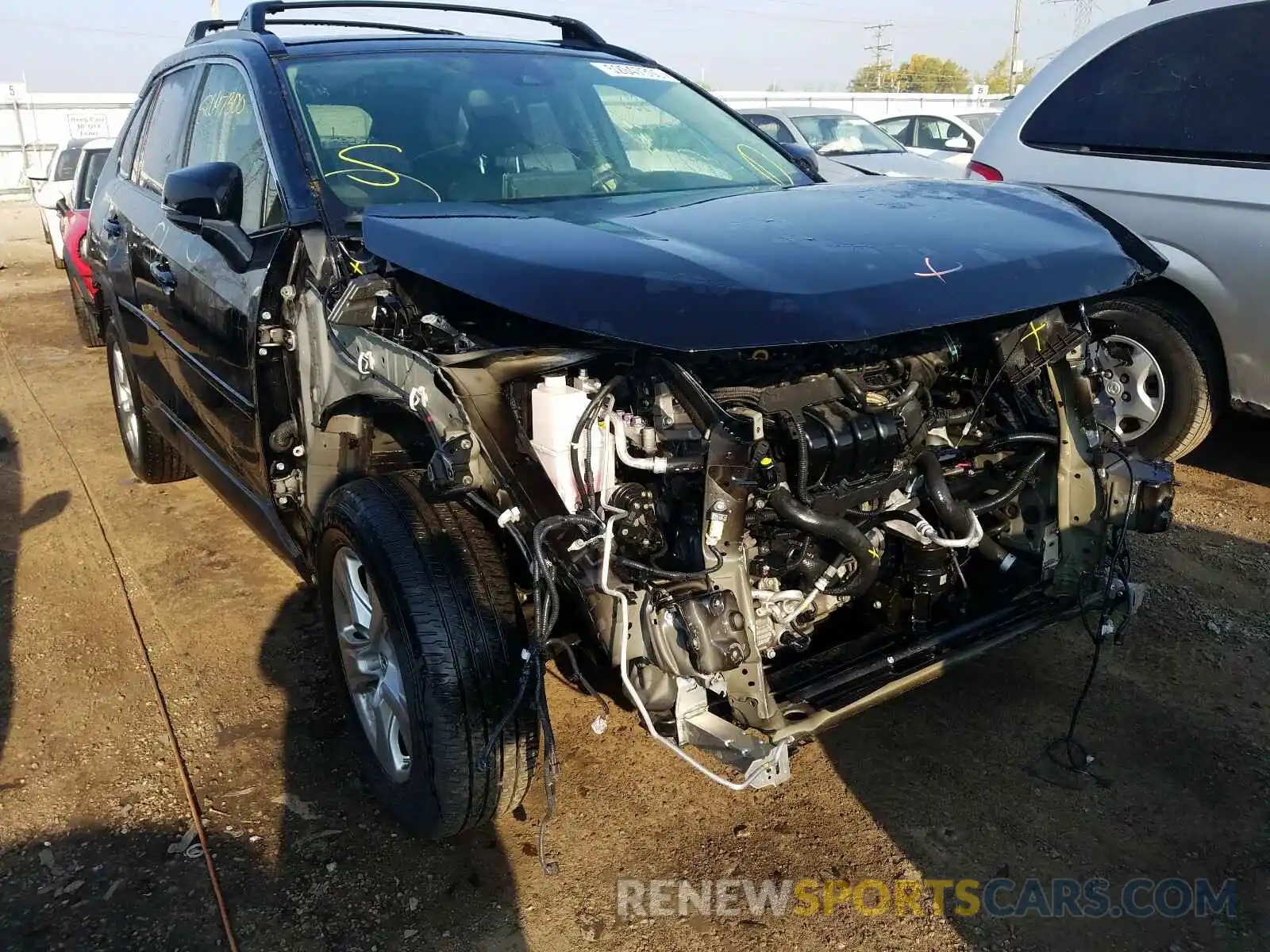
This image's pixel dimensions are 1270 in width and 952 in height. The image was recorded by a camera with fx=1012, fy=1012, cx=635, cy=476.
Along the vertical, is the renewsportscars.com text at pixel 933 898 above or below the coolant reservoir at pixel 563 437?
below

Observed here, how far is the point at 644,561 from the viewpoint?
219 cm

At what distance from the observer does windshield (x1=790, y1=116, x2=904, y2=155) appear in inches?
459

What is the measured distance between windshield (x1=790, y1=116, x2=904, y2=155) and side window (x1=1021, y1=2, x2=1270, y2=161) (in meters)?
7.00

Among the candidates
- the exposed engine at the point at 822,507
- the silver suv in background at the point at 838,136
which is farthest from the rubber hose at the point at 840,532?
the silver suv in background at the point at 838,136

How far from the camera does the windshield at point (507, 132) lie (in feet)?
9.75

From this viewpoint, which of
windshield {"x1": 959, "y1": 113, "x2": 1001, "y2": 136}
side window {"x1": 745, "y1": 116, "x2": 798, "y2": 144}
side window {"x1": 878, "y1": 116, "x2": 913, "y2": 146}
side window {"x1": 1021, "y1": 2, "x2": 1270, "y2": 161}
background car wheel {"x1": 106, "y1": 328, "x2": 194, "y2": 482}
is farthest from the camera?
windshield {"x1": 959, "y1": 113, "x2": 1001, "y2": 136}

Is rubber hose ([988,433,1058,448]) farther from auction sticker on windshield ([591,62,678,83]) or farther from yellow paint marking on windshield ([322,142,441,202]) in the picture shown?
auction sticker on windshield ([591,62,678,83])

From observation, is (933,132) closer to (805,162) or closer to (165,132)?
(805,162)

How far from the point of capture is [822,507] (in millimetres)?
2314

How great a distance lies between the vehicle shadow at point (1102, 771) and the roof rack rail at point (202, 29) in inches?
146

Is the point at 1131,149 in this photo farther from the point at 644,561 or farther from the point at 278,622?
the point at 278,622

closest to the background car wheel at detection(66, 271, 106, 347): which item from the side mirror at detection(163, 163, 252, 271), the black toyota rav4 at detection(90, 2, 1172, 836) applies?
the black toyota rav4 at detection(90, 2, 1172, 836)

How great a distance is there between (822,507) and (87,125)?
27.8 metres

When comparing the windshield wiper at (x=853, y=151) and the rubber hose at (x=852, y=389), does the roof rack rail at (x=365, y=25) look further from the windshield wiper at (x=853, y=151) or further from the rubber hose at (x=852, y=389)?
the windshield wiper at (x=853, y=151)
